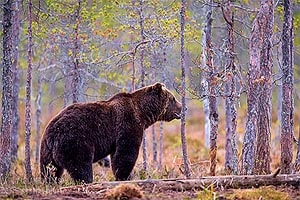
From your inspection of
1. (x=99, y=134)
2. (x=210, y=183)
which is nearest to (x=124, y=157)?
(x=99, y=134)

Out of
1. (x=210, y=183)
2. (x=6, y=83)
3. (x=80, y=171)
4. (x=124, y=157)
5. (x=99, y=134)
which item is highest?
(x=6, y=83)

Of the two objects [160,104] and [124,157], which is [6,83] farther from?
[160,104]

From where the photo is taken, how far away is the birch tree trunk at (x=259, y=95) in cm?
1245

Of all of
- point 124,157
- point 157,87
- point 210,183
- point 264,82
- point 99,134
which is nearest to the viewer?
point 210,183

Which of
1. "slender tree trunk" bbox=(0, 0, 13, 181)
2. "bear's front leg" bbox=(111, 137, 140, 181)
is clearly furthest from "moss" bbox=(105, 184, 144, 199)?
"slender tree trunk" bbox=(0, 0, 13, 181)

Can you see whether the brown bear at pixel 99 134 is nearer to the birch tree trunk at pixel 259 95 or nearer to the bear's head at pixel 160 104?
the bear's head at pixel 160 104

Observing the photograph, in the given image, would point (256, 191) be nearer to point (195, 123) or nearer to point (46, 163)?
point (46, 163)

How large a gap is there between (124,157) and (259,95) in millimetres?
2975

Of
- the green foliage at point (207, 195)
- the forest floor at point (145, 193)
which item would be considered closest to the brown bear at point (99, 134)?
the forest floor at point (145, 193)

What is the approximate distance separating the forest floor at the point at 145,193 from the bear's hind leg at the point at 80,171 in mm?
1376

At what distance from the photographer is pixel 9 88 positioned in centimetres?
1352

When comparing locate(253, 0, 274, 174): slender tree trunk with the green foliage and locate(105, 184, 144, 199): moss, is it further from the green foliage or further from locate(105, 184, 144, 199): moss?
locate(105, 184, 144, 199): moss

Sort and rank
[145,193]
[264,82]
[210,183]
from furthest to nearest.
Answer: [264,82] < [210,183] < [145,193]

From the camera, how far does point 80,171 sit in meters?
11.5
